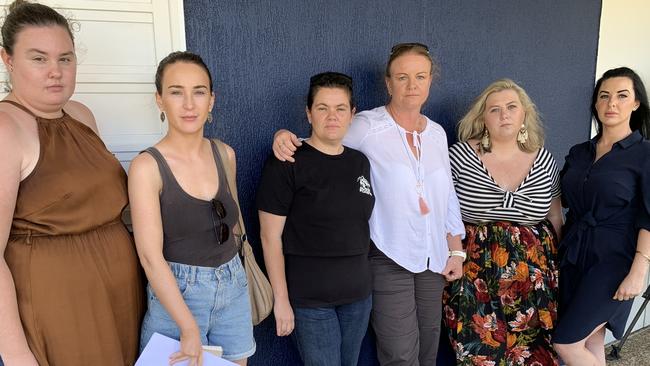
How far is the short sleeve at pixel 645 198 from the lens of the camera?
1989mm

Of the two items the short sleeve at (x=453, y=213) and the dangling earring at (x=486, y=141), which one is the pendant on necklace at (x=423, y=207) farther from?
the dangling earring at (x=486, y=141)

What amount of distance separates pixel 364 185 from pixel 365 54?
2.78 feet

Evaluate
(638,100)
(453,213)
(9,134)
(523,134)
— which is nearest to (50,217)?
(9,134)

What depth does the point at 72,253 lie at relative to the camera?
124 centimetres

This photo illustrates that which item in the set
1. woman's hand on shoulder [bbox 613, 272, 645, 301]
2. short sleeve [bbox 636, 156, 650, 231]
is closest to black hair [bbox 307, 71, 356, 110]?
short sleeve [bbox 636, 156, 650, 231]

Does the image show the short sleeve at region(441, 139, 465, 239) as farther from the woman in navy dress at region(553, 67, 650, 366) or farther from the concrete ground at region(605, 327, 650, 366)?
the concrete ground at region(605, 327, 650, 366)

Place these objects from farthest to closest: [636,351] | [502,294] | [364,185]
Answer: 1. [636,351]
2. [502,294]
3. [364,185]

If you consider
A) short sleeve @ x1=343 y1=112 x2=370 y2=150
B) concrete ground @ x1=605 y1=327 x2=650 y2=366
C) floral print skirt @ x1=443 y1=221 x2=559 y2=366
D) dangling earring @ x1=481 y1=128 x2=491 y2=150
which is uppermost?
short sleeve @ x1=343 y1=112 x2=370 y2=150

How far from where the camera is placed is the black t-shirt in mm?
1743

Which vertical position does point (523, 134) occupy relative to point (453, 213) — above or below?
above

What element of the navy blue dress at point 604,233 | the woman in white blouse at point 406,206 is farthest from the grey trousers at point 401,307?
the navy blue dress at point 604,233

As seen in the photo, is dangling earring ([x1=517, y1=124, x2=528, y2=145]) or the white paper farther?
dangling earring ([x1=517, y1=124, x2=528, y2=145])

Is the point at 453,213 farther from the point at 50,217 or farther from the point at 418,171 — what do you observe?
the point at 50,217

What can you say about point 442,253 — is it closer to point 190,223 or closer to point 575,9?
point 190,223
